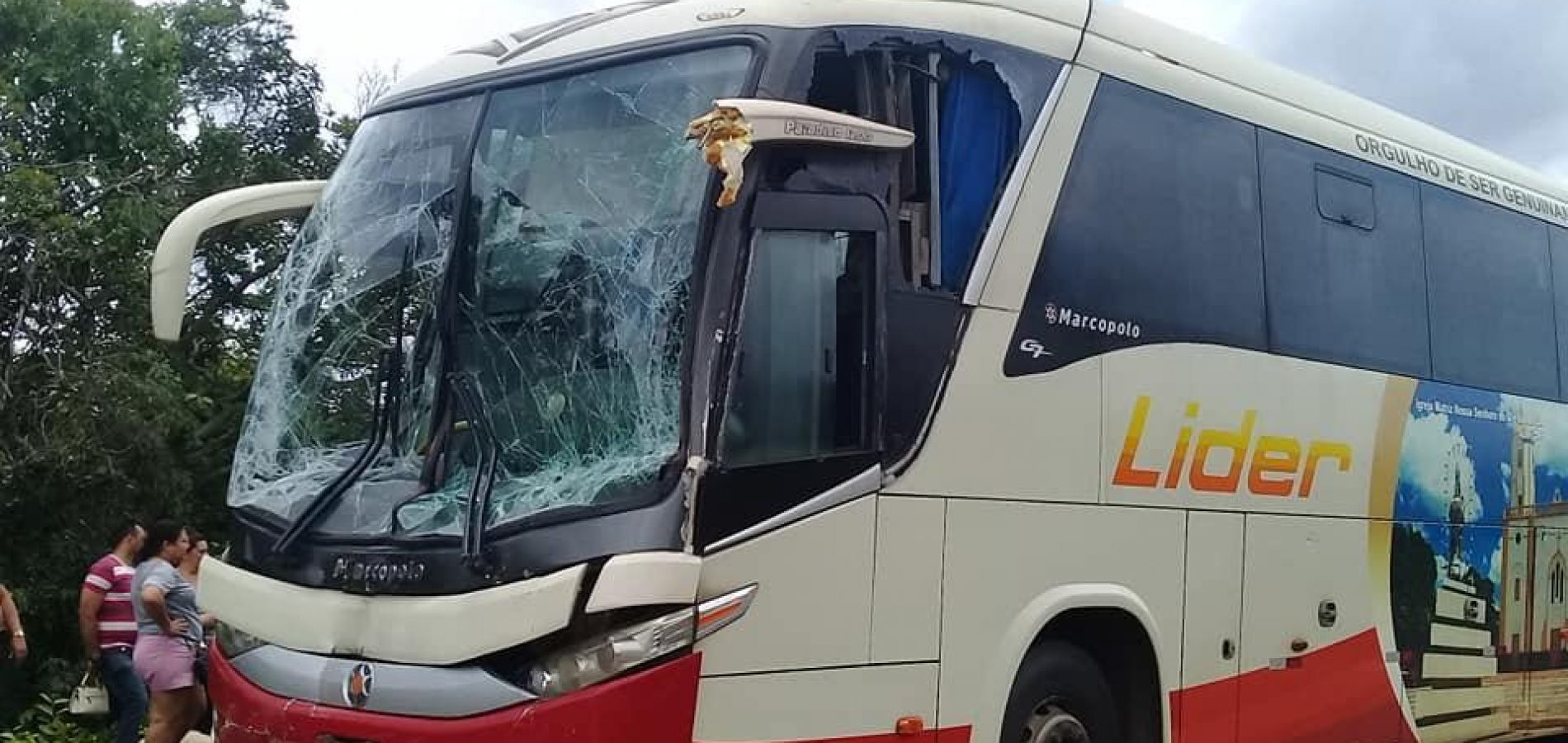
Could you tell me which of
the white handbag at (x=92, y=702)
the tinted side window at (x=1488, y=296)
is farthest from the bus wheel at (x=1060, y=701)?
the white handbag at (x=92, y=702)

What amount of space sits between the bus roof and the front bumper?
2276 mm

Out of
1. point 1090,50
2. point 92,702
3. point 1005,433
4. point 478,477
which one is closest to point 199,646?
point 92,702

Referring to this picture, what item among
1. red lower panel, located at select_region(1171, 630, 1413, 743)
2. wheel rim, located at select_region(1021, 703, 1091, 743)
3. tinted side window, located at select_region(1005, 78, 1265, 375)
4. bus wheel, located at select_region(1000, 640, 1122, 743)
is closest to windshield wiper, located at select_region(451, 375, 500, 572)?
tinted side window, located at select_region(1005, 78, 1265, 375)

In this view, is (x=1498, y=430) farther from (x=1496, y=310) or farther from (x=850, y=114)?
(x=850, y=114)

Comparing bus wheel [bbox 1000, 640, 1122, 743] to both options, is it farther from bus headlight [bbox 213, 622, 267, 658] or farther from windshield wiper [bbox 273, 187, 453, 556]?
bus headlight [bbox 213, 622, 267, 658]

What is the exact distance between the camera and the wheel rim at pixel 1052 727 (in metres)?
5.87

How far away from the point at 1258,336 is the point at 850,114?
2.55 m

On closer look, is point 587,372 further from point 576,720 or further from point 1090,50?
point 1090,50

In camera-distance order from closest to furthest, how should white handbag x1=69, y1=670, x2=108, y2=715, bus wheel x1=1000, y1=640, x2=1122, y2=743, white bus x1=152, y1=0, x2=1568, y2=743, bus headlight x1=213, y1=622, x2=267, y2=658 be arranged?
white bus x1=152, y1=0, x2=1568, y2=743 < bus headlight x1=213, y1=622, x2=267, y2=658 < bus wheel x1=1000, y1=640, x2=1122, y2=743 < white handbag x1=69, y1=670, x2=108, y2=715

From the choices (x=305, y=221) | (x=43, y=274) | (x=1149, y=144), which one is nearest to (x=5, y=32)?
(x=43, y=274)

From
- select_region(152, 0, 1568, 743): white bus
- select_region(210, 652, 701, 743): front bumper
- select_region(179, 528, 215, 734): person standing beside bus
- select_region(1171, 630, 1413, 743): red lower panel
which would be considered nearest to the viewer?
select_region(210, 652, 701, 743): front bumper

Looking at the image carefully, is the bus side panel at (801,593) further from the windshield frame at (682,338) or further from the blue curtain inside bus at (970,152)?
the blue curtain inside bus at (970,152)

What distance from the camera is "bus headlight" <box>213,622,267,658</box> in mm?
5426

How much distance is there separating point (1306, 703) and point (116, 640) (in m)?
6.55
